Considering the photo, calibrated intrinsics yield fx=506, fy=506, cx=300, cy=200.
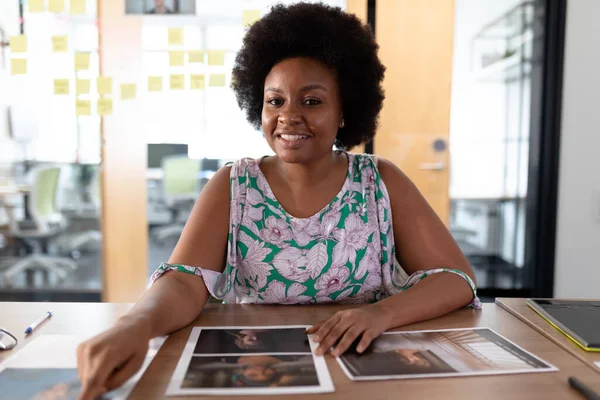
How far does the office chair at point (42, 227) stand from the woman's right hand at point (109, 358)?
2.58 m

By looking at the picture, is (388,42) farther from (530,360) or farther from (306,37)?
(530,360)

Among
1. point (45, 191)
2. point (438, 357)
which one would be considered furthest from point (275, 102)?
point (45, 191)

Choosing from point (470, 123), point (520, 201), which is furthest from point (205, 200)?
point (520, 201)

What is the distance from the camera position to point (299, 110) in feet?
4.00

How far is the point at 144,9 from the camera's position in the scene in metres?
2.71

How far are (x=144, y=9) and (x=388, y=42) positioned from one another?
1.32m

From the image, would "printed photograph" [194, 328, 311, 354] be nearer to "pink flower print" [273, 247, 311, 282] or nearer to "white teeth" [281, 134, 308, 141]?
"pink flower print" [273, 247, 311, 282]

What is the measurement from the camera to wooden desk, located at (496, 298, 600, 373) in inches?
31.8

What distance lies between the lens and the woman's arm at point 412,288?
857 millimetres

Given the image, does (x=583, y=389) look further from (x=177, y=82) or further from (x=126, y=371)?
(x=177, y=82)

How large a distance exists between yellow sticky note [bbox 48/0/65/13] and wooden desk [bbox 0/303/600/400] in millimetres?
2142

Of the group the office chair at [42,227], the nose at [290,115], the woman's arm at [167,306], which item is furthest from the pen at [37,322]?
the office chair at [42,227]

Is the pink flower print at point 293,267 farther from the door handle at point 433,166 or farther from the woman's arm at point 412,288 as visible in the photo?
the door handle at point 433,166

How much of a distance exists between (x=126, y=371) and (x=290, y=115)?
0.71 metres
